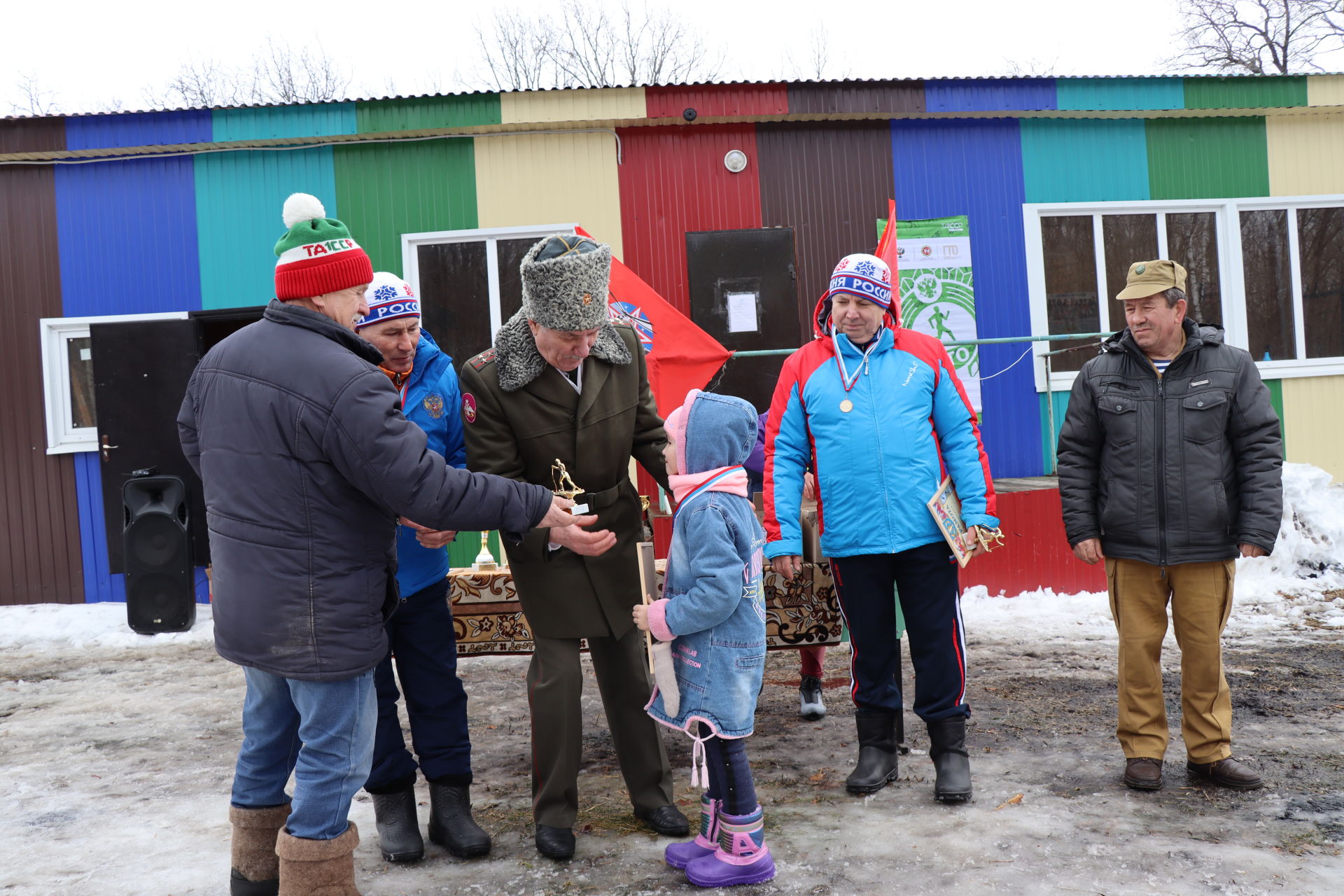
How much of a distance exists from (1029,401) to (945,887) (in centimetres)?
604

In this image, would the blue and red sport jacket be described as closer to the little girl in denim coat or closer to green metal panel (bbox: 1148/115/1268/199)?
the little girl in denim coat

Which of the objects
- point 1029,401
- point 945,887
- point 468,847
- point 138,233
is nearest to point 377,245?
point 138,233

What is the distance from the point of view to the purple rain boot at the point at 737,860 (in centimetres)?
279

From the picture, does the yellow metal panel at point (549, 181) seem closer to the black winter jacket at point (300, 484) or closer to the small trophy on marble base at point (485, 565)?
the small trophy on marble base at point (485, 565)

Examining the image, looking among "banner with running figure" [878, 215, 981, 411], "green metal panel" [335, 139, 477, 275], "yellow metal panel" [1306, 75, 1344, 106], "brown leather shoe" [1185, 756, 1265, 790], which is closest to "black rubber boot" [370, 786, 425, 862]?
"brown leather shoe" [1185, 756, 1265, 790]

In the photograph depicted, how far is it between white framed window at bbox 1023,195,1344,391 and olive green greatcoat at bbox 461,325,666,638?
19.6 ft

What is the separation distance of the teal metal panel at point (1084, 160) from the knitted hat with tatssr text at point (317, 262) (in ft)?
22.9

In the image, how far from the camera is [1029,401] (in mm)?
8156

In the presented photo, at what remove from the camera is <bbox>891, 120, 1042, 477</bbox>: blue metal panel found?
26.7ft

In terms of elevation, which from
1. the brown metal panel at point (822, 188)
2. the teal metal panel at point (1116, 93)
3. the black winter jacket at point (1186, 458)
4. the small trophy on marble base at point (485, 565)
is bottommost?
the small trophy on marble base at point (485, 565)

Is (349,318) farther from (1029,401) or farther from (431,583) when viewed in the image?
(1029,401)

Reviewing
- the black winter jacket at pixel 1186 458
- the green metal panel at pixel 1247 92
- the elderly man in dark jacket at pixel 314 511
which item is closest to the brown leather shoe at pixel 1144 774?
the black winter jacket at pixel 1186 458

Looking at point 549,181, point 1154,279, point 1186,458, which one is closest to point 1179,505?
point 1186,458

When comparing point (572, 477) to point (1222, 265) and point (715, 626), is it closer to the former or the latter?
point (715, 626)
